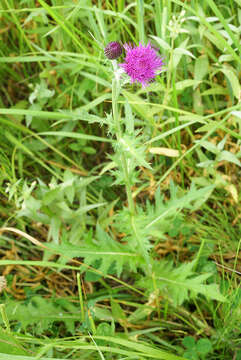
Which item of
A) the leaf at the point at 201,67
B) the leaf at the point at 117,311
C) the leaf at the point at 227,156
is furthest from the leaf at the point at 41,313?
the leaf at the point at 201,67

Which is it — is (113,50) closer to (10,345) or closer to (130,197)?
(130,197)

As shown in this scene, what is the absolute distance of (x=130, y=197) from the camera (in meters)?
1.65

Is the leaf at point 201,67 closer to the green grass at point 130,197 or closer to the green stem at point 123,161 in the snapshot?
the green grass at point 130,197

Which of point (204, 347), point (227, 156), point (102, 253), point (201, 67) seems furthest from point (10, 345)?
point (201, 67)

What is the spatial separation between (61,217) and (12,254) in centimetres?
43

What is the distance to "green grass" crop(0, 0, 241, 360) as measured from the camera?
5.67ft

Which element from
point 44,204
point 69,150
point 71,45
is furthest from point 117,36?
point 44,204

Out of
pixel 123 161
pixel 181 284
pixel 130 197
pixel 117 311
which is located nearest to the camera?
pixel 123 161

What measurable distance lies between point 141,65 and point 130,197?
59cm

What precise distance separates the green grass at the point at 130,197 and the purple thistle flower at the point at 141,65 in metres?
0.19

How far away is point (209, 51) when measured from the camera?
2025mm

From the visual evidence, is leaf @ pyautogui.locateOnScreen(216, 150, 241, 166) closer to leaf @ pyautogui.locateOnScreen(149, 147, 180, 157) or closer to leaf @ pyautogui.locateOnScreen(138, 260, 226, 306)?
leaf @ pyautogui.locateOnScreen(149, 147, 180, 157)

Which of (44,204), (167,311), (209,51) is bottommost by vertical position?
(167,311)

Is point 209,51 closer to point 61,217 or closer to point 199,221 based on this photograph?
point 199,221
